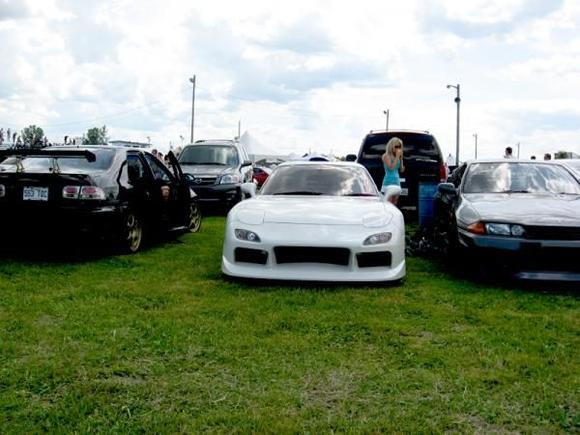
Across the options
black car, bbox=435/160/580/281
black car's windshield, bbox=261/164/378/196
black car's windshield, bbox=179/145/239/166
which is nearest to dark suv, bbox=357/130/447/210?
black car's windshield, bbox=179/145/239/166

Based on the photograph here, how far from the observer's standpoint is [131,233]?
7.44m

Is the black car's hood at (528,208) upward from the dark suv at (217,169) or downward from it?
downward

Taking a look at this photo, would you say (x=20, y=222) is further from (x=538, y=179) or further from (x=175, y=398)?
(x=538, y=179)

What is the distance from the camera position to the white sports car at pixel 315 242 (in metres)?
5.61

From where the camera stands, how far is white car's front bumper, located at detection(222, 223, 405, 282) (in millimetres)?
5582

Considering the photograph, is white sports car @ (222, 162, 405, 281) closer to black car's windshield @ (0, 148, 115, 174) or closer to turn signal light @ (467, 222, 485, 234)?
turn signal light @ (467, 222, 485, 234)

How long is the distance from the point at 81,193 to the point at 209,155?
7.04 meters

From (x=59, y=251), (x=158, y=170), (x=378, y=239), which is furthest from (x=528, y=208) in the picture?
(x=59, y=251)

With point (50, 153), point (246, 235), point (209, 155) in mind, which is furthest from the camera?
point (209, 155)

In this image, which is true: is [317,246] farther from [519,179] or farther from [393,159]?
[393,159]

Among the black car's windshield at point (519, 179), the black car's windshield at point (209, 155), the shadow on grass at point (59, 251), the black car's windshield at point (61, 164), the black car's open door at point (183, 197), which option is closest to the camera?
the shadow on grass at point (59, 251)

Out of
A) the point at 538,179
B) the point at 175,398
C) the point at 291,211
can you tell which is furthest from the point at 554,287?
the point at 175,398

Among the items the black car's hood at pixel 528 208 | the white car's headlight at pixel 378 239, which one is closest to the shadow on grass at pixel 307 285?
the white car's headlight at pixel 378 239

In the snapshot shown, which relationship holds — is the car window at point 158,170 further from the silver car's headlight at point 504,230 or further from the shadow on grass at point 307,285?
the silver car's headlight at point 504,230
